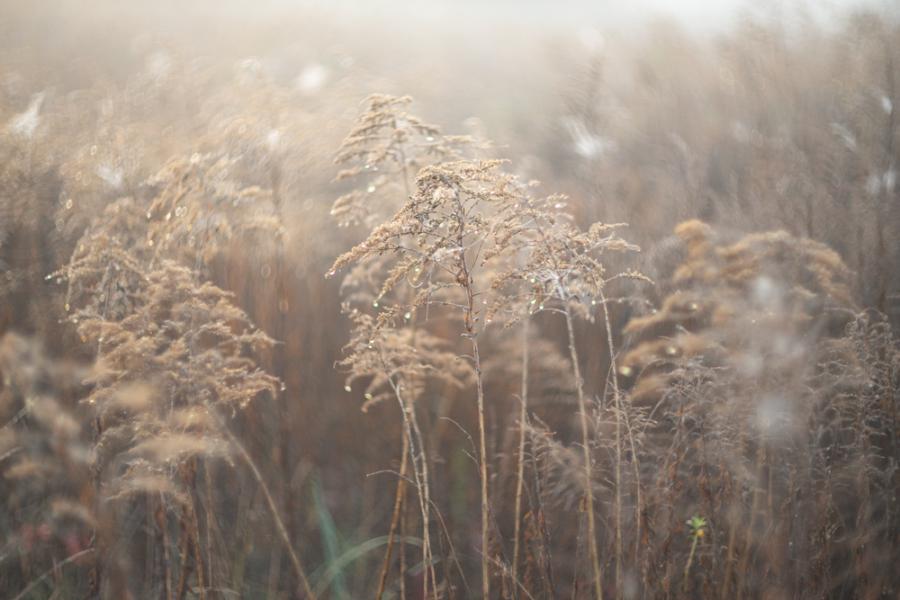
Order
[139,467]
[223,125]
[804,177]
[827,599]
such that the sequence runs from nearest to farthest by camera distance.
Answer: [139,467], [827,599], [223,125], [804,177]

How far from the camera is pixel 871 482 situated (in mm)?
2322

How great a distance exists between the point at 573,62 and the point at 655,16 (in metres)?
1.86

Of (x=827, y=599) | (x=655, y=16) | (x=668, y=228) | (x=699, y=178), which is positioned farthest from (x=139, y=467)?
(x=655, y=16)

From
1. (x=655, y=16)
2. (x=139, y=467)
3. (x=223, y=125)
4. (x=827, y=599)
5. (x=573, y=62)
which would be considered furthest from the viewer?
(x=655, y=16)

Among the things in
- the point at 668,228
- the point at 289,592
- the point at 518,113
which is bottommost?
the point at 289,592

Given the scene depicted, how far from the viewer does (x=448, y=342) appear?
2385 millimetres

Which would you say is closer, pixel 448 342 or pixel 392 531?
pixel 392 531

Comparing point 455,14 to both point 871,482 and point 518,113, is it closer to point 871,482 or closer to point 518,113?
point 518,113

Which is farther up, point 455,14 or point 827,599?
point 455,14

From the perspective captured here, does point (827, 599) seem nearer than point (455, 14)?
Yes

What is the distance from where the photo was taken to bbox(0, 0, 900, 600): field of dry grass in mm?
2014

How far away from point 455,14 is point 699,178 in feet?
23.9

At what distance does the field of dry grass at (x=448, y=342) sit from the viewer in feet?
6.61

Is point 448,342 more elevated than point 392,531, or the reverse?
point 448,342
